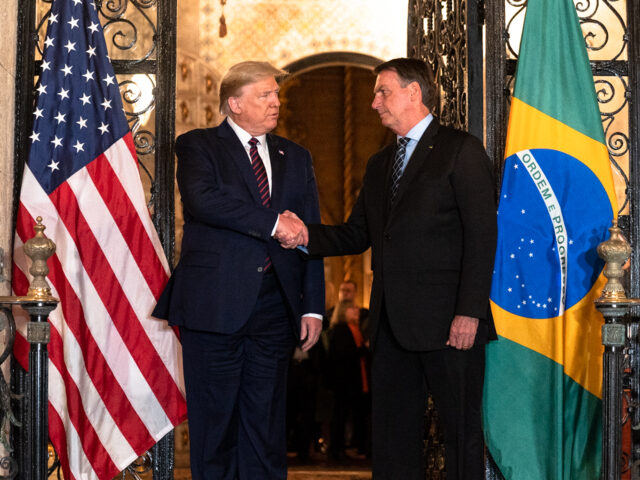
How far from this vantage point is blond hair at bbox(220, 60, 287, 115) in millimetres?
3474

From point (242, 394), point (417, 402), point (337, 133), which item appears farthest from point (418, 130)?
point (337, 133)

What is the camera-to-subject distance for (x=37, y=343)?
328 centimetres

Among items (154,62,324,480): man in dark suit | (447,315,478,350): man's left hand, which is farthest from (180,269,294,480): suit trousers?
(447,315,478,350): man's left hand

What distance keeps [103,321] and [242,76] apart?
1.27 meters

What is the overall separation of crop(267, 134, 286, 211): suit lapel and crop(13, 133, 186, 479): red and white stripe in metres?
0.74

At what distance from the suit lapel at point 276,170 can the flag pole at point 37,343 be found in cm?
88

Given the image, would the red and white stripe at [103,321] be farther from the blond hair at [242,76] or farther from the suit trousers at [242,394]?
the blond hair at [242,76]

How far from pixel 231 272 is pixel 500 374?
1280 millimetres

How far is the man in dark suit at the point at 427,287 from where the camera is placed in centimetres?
324

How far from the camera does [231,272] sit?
3340mm

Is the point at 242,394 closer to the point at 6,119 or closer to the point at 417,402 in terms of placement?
the point at 417,402

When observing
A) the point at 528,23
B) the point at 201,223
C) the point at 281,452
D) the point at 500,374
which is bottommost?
the point at 281,452

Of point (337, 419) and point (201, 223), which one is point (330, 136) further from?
point (201, 223)

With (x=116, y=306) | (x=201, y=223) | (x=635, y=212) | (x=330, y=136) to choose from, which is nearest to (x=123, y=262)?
(x=116, y=306)
